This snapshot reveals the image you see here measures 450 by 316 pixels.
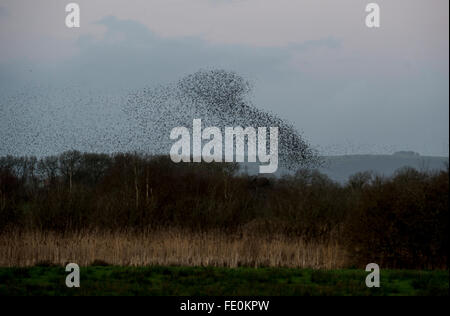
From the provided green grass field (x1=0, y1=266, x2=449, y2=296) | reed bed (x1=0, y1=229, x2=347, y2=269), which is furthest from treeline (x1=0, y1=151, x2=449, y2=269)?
green grass field (x1=0, y1=266, x2=449, y2=296)

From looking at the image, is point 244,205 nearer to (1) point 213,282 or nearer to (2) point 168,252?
(2) point 168,252

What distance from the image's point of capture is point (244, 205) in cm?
2283

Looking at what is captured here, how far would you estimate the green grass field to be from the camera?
37.4 ft

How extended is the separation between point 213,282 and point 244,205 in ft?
33.9

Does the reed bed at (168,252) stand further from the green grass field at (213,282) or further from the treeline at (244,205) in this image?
the green grass field at (213,282)

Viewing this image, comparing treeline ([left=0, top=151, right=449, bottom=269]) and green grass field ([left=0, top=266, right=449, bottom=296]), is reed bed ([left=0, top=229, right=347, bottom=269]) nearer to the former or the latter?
treeline ([left=0, top=151, right=449, bottom=269])

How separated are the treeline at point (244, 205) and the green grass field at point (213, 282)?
65.2 inches

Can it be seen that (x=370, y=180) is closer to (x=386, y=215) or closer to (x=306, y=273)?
(x=386, y=215)

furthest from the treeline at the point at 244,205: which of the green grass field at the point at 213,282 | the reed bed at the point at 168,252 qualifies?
the green grass field at the point at 213,282

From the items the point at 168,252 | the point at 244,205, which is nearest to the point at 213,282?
the point at 168,252

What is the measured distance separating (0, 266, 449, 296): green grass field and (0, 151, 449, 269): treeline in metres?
1.66

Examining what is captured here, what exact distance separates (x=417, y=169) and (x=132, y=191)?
10438 millimetres
